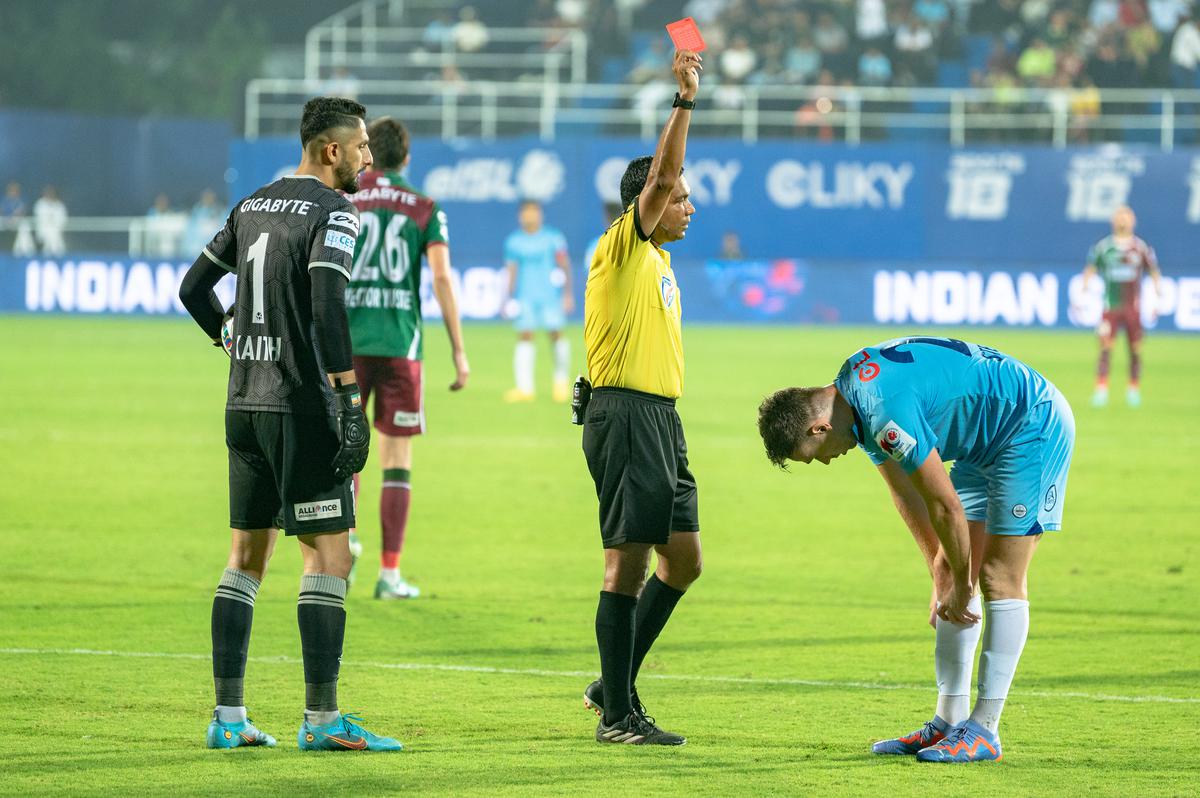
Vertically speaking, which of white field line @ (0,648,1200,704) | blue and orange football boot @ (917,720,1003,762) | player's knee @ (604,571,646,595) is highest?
player's knee @ (604,571,646,595)

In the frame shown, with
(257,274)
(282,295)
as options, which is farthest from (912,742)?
(257,274)

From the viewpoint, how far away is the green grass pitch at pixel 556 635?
580 cm

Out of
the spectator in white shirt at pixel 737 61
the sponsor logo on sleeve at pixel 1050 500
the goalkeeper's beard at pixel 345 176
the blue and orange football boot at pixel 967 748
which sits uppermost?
the spectator in white shirt at pixel 737 61

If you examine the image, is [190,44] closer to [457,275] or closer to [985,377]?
[457,275]

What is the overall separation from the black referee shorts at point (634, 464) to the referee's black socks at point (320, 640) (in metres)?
0.98

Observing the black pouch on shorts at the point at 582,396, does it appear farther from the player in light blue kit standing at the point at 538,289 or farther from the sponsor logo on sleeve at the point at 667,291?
the player in light blue kit standing at the point at 538,289

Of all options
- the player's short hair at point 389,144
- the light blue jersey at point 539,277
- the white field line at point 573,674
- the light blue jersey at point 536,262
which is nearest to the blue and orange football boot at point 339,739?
the white field line at point 573,674

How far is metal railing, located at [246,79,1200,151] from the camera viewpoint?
34.0 meters

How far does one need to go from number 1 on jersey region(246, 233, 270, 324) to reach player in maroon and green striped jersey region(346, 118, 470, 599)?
3.19 m

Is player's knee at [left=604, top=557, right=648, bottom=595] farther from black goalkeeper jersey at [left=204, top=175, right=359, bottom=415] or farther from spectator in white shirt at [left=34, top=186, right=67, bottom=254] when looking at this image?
spectator in white shirt at [left=34, top=186, right=67, bottom=254]

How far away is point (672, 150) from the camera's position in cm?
580

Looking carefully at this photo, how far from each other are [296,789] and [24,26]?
43.2 meters

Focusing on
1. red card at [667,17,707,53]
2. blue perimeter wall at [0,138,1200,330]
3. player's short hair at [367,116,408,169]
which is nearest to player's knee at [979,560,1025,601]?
red card at [667,17,707,53]

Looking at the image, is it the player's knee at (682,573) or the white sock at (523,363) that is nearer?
the player's knee at (682,573)
